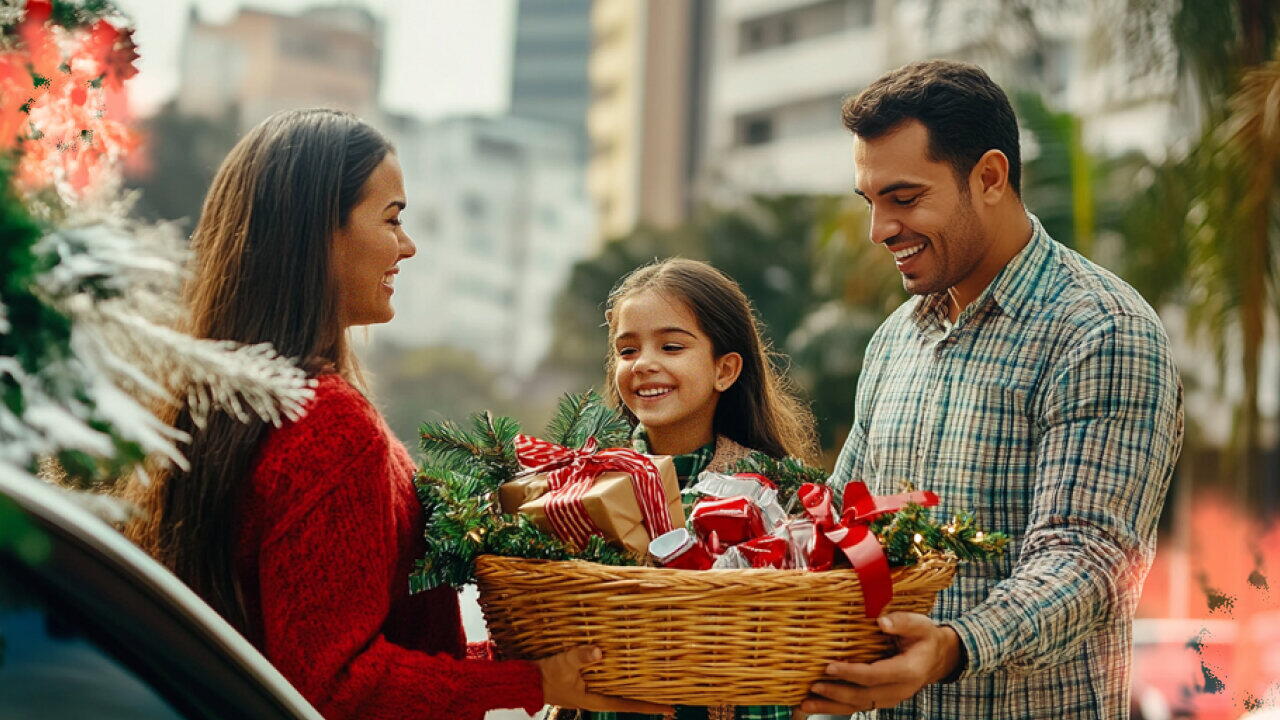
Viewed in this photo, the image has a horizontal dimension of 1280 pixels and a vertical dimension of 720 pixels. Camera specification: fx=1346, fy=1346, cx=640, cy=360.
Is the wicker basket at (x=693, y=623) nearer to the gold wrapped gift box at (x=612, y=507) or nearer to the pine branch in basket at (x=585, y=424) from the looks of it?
the gold wrapped gift box at (x=612, y=507)

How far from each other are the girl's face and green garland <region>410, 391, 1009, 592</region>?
1.85 ft

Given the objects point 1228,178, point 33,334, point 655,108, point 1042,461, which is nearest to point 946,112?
point 1042,461

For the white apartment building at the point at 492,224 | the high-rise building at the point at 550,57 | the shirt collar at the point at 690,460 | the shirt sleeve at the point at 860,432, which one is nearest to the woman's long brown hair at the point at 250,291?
the shirt collar at the point at 690,460

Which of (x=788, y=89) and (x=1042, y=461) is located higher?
(x=788, y=89)

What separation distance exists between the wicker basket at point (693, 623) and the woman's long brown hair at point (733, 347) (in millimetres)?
1103

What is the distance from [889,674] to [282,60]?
8342 centimetres

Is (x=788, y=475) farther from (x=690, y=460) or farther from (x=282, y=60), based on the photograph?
(x=282, y=60)

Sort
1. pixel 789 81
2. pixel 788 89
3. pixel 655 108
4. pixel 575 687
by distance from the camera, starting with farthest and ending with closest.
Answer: pixel 655 108 → pixel 788 89 → pixel 789 81 → pixel 575 687

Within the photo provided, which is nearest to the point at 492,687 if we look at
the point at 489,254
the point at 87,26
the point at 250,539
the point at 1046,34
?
the point at 250,539

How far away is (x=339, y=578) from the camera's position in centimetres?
209

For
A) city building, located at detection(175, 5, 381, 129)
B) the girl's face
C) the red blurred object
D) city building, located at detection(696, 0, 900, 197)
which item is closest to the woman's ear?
the girl's face

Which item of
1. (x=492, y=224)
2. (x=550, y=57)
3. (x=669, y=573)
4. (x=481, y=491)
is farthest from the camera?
(x=550, y=57)

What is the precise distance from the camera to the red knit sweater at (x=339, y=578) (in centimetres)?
207

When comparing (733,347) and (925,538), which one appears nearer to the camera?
(925,538)
